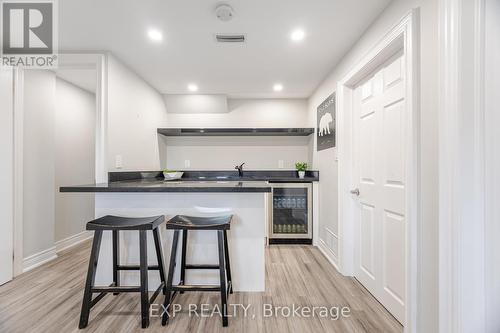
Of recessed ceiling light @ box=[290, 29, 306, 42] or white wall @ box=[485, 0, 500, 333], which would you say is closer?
white wall @ box=[485, 0, 500, 333]

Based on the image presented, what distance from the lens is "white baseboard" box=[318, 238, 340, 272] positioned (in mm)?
2535

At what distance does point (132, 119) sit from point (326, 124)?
2417 millimetres

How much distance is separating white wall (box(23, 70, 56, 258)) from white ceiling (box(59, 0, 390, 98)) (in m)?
0.67

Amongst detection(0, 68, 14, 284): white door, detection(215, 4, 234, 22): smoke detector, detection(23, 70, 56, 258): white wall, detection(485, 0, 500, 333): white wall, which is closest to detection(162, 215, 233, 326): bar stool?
detection(485, 0, 500, 333): white wall

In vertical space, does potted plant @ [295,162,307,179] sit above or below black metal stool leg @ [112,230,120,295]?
above

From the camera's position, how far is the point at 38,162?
2.57 metres

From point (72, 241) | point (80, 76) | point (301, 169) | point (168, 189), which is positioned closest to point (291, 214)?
point (301, 169)

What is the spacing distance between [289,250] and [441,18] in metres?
2.74

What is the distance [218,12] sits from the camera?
1.68 m

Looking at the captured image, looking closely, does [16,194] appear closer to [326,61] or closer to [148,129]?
[148,129]

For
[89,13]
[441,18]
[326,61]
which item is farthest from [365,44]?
[89,13]

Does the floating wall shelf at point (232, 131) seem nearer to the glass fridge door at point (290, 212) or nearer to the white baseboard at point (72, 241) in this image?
the glass fridge door at point (290, 212)
